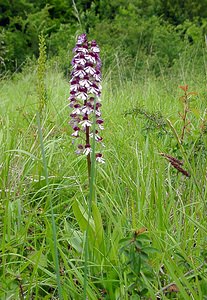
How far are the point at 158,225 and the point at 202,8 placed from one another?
1507 centimetres

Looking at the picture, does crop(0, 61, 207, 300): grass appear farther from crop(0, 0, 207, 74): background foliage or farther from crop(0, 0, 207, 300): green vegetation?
crop(0, 0, 207, 74): background foliage

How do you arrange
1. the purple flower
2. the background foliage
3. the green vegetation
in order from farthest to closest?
the background foliage < the purple flower < the green vegetation

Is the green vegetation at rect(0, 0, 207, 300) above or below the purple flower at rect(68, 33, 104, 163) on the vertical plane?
below

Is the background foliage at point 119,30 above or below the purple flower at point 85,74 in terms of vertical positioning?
below

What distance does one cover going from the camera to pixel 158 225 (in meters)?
1.29

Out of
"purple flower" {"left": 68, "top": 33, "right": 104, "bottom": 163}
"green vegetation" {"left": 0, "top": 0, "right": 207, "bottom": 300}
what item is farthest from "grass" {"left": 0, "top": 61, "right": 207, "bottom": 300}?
"purple flower" {"left": 68, "top": 33, "right": 104, "bottom": 163}

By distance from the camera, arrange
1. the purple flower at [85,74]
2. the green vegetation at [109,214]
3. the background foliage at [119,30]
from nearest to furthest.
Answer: the green vegetation at [109,214] → the purple flower at [85,74] → the background foliage at [119,30]

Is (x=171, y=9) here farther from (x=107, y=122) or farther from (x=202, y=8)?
(x=107, y=122)

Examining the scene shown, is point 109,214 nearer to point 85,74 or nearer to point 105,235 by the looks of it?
point 105,235

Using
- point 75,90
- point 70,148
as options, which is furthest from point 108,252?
point 70,148

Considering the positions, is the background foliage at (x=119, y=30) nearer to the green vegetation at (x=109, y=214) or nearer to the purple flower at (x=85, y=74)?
the green vegetation at (x=109, y=214)

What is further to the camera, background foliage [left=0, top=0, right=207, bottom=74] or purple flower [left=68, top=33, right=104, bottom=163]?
background foliage [left=0, top=0, right=207, bottom=74]

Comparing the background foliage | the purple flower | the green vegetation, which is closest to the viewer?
the green vegetation

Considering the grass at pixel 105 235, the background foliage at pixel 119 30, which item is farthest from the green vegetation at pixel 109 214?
the background foliage at pixel 119 30
